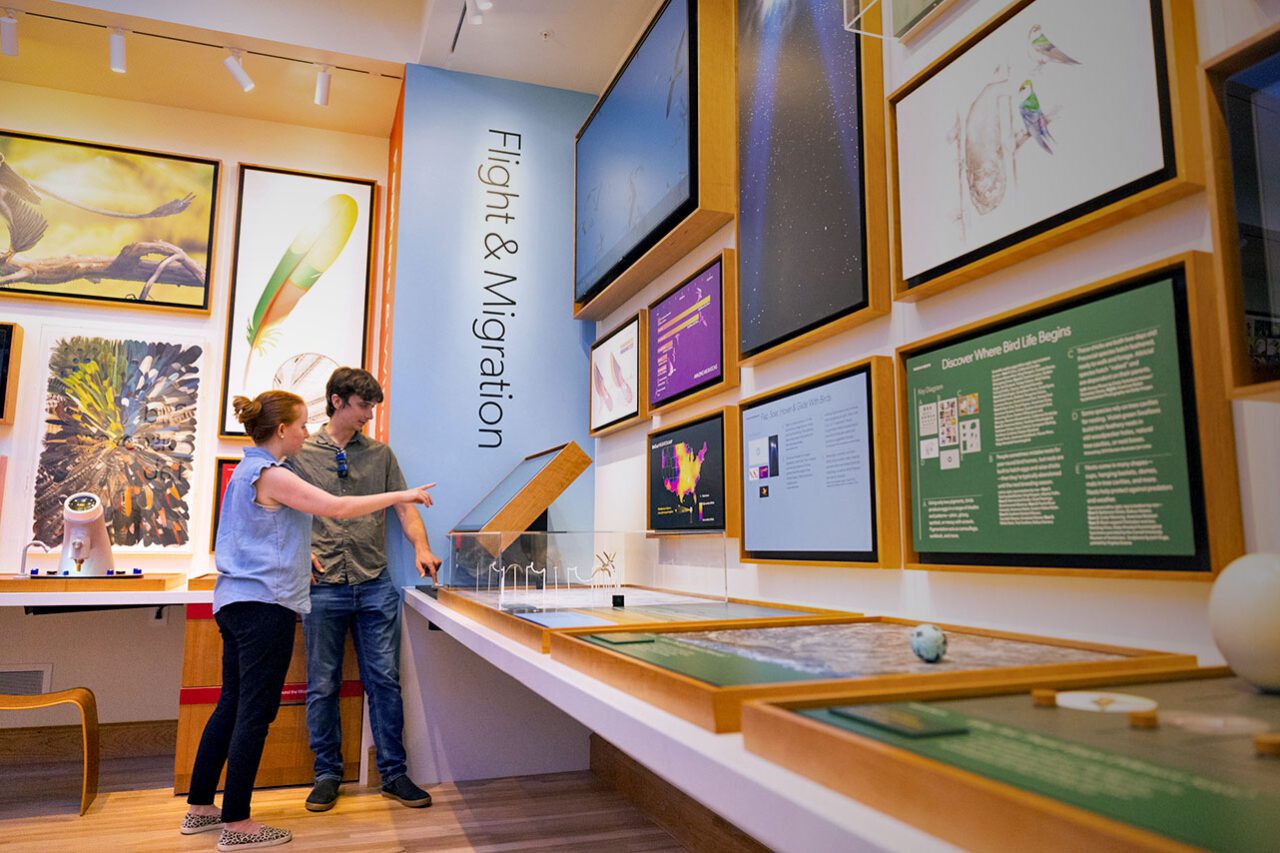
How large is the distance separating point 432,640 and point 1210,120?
3309mm

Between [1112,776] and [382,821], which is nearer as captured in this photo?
[1112,776]

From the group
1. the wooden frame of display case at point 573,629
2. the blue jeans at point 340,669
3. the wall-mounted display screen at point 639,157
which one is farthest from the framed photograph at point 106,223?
the wooden frame of display case at point 573,629

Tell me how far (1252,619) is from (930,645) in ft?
1.25

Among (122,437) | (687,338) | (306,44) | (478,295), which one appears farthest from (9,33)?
(687,338)

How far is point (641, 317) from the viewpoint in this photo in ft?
11.6

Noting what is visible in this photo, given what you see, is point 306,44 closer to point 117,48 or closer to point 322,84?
point 322,84

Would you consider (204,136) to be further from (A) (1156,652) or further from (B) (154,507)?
(A) (1156,652)

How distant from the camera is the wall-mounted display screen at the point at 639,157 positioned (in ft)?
9.87

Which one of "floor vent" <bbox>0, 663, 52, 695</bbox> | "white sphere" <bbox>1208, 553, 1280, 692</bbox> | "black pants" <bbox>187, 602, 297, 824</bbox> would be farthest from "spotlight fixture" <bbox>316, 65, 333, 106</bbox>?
"white sphere" <bbox>1208, 553, 1280, 692</bbox>

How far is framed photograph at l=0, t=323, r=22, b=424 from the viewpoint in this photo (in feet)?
13.4

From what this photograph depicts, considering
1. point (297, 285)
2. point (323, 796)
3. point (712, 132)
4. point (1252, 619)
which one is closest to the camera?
point (1252, 619)

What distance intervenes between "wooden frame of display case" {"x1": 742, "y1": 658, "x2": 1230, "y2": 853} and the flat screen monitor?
230cm

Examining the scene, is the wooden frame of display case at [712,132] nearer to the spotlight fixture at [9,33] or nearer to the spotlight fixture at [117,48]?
the spotlight fixture at [117,48]

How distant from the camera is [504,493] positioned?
3.53 metres
